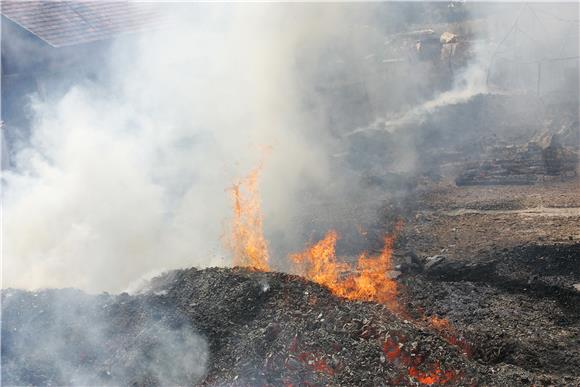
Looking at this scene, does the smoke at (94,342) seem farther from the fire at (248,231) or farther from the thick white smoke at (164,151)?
the fire at (248,231)

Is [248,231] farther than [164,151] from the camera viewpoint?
No

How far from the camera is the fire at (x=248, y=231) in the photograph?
28.7 ft

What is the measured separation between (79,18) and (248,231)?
11.7 meters

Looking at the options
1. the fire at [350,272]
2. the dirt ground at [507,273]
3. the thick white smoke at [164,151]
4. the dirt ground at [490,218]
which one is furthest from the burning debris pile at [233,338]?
the dirt ground at [490,218]

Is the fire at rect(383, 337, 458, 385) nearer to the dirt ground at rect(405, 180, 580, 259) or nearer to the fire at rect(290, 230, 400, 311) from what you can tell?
the fire at rect(290, 230, 400, 311)

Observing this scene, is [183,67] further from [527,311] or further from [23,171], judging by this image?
[527,311]

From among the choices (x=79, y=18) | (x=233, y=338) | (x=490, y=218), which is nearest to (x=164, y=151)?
(x=233, y=338)

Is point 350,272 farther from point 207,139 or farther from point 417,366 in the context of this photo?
point 207,139

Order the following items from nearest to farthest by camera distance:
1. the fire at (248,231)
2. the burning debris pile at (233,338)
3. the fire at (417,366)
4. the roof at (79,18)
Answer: the fire at (417,366)
the burning debris pile at (233,338)
the fire at (248,231)
the roof at (79,18)

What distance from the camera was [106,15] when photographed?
1672 centimetres

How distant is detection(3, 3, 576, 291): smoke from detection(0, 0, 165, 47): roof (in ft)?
2.87

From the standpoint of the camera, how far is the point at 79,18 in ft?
53.0

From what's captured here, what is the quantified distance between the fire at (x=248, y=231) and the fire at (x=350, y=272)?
0.75 meters

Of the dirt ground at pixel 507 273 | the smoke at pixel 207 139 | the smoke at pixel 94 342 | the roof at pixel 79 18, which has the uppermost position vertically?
the roof at pixel 79 18
